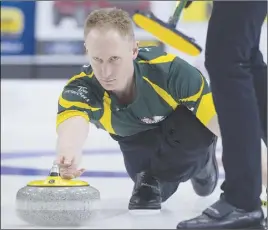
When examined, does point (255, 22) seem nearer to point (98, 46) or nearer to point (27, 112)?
point (98, 46)

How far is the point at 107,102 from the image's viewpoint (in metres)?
1.03

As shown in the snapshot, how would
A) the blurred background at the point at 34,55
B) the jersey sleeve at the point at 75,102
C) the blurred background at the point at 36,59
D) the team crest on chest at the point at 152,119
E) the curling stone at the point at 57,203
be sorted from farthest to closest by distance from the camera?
the blurred background at the point at 34,55, the blurred background at the point at 36,59, the team crest on chest at the point at 152,119, the jersey sleeve at the point at 75,102, the curling stone at the point at 57,203

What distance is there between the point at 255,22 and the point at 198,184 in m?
0.45

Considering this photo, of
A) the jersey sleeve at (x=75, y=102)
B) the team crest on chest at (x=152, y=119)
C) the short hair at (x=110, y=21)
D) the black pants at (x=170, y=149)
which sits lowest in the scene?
the black pants at (x=170, y=149)

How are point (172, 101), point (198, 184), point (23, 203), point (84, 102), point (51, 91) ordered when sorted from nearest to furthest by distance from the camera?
point (23, 203), point (84, 102), point (172, 101), point (198, 184), point (51, 91)

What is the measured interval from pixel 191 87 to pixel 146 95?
0.25 feet

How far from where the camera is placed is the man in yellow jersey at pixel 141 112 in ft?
2.92

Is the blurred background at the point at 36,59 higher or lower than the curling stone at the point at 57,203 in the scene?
lower

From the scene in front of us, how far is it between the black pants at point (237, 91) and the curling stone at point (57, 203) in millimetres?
202

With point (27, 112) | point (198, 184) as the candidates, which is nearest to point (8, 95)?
point (27, 112)

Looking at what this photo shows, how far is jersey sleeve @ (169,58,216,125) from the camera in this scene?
105 centimetres

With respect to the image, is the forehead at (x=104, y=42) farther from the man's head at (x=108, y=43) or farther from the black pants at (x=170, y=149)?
the black pants at (x=170, y=149)

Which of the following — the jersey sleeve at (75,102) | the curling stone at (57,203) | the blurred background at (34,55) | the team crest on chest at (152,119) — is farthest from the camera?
the blurred background at (34,55)

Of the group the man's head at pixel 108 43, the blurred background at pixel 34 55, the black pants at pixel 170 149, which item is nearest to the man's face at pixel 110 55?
the man's head at pixel 108 43
